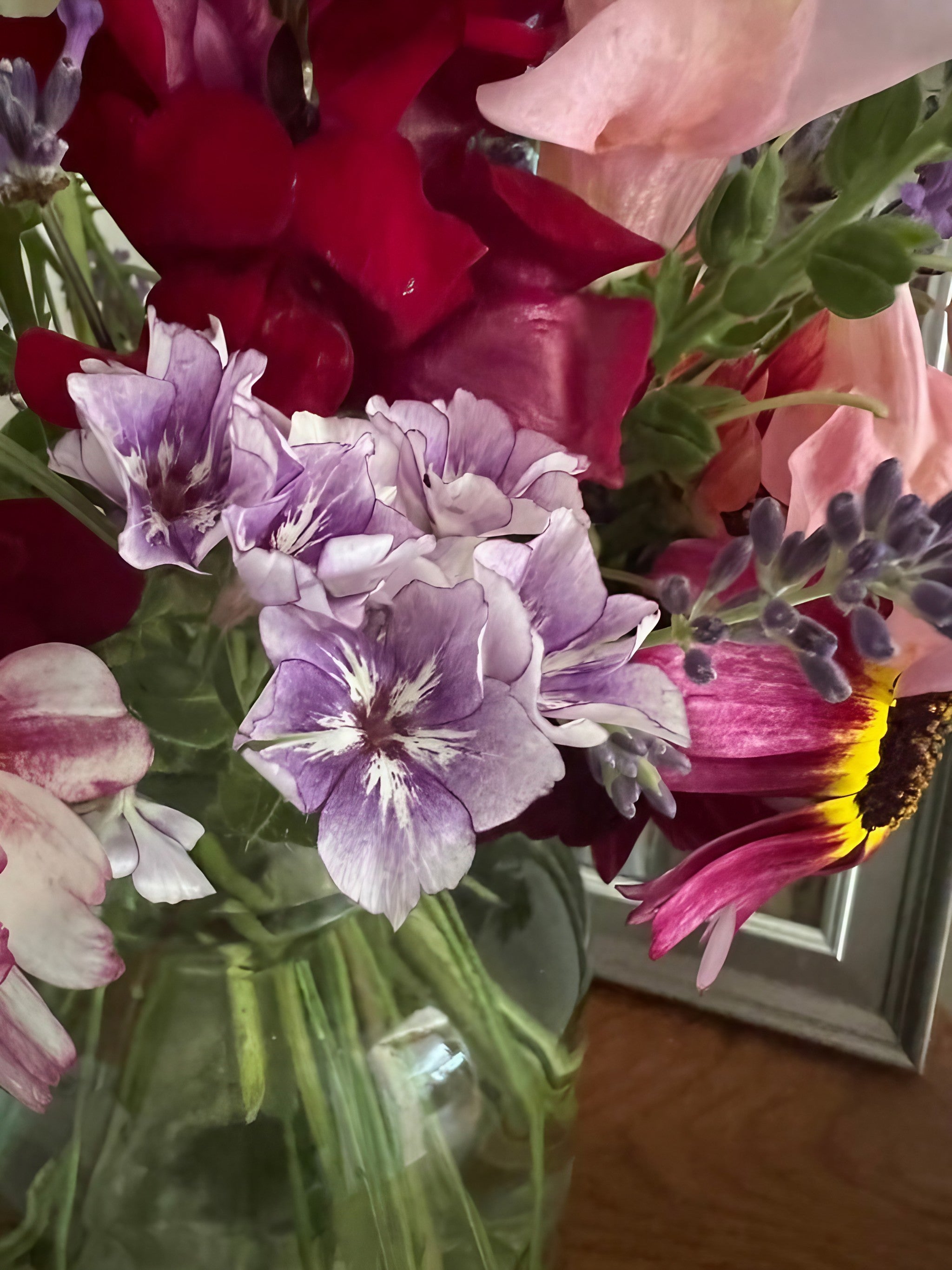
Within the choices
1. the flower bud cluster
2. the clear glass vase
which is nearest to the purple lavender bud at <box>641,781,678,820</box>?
the flower bud cluster

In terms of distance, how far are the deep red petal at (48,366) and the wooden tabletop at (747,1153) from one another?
360mm

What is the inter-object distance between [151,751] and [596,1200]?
1.13ft

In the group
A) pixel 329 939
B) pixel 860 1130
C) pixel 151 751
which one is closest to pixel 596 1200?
pixel 860 1130

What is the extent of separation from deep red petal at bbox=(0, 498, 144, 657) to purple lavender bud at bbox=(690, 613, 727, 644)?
0.10 meters

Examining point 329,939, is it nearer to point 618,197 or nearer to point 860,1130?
point 618,197

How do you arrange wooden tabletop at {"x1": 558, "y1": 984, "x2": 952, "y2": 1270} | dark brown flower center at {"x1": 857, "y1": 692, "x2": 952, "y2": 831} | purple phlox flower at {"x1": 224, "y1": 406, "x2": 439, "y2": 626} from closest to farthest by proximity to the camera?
purple phlox flower at {"x1": 224, "y1": 406, "x2": 439, "y2": 626}
dark brown flower center at {"x1": 857, "y1": 692, "x2": 952, "y2": 831}
wooden tabletop at {"x1": 558, "y1": 984, "x2": 952, "y2": 1270}

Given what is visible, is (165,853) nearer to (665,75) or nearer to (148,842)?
(148,842)

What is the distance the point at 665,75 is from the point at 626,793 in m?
0.12

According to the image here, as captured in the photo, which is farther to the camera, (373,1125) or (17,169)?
(373,1125)

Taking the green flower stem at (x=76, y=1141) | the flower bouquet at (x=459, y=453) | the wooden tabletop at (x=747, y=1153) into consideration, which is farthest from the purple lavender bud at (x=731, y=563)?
the wooden tabletop at (x=747, y=1153)

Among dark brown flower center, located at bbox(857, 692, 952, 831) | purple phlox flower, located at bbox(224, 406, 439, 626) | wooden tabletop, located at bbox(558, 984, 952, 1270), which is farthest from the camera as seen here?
wooden tabletop, located at bbox(558, 984, 952, 1270)

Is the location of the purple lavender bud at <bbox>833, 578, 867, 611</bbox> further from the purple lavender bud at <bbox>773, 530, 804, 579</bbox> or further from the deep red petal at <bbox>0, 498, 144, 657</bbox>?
the deep red petal at <bbox>0, 498, 144, 657</bbox>

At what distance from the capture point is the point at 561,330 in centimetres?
18

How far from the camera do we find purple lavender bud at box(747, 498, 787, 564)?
16 cm
